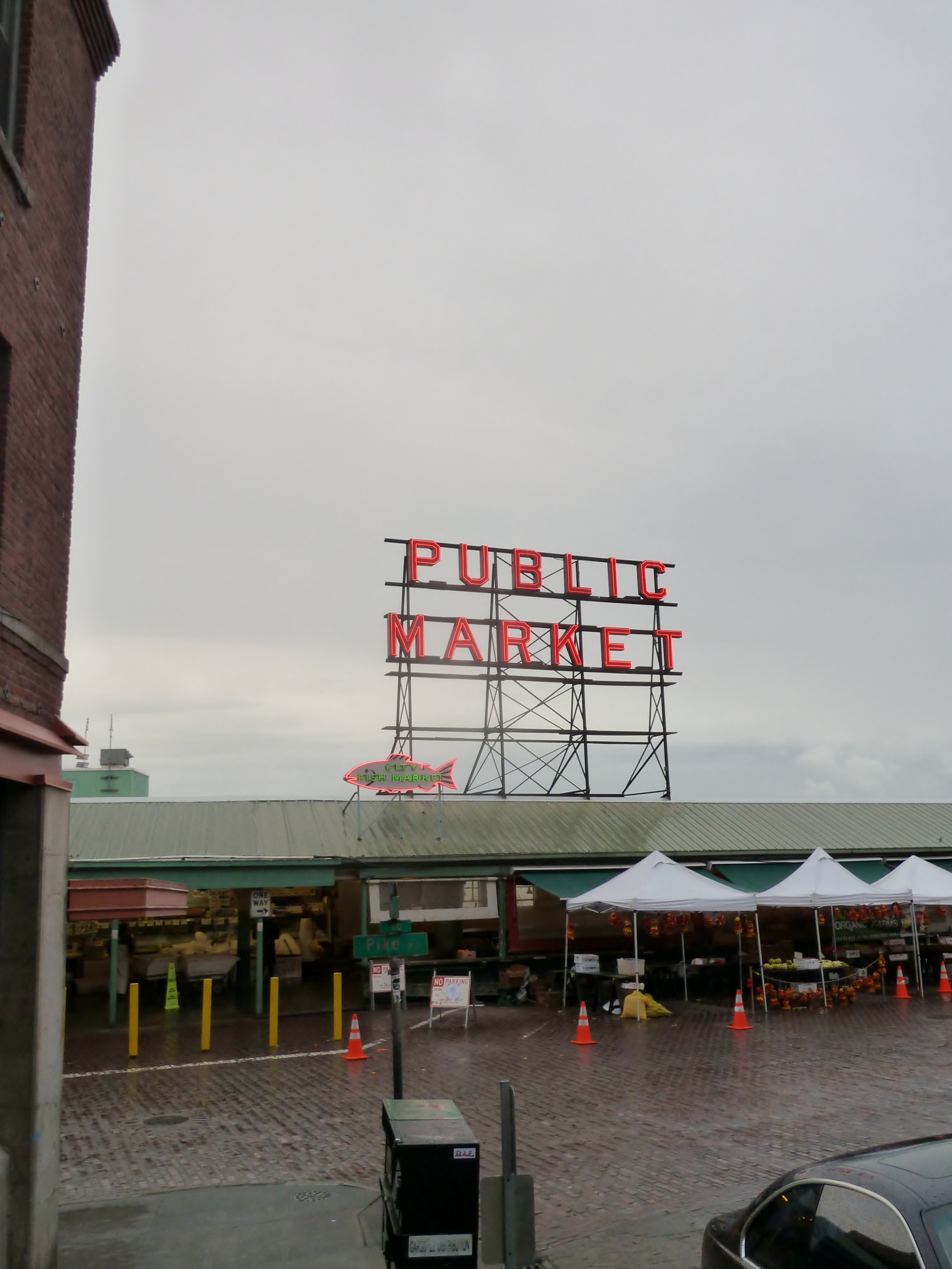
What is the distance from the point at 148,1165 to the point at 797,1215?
7.94 metres

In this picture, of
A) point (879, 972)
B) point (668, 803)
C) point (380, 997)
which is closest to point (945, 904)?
point (879, 972)

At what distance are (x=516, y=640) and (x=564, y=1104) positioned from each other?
65.5ft

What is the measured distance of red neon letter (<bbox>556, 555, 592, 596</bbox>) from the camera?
33.3 metres

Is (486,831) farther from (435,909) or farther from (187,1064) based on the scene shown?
(187,1064)

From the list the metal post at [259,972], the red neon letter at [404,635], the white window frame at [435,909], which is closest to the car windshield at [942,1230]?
the metal post at [259,972]

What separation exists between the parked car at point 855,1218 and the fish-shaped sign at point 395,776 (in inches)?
704

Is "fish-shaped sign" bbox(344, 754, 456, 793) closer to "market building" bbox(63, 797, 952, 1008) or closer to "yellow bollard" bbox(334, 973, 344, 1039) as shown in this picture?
"market building" bbox(63, 797, 952, 1008)

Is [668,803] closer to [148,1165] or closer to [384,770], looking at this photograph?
[384,770]

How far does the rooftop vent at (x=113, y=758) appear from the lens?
38625mm

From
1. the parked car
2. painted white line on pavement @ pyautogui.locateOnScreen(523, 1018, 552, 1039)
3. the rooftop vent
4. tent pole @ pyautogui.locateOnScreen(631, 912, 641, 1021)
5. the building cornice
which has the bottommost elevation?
painted white line on pavement @ pyautogui.locateOnScreen(523, 1018, 552, 1039)

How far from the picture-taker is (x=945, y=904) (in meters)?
23.5

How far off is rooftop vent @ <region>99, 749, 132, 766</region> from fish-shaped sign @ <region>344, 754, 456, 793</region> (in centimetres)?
1842

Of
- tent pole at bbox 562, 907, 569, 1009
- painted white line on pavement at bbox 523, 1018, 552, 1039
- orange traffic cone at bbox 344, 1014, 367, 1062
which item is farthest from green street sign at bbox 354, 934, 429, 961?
tent pole at bbox 562, 907, 569, 1009

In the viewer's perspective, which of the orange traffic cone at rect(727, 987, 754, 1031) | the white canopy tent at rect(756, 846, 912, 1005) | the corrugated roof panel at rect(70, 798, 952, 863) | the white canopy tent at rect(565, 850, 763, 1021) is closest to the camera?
the orange traffic cone at rect(727, 987, 754, 1031)
